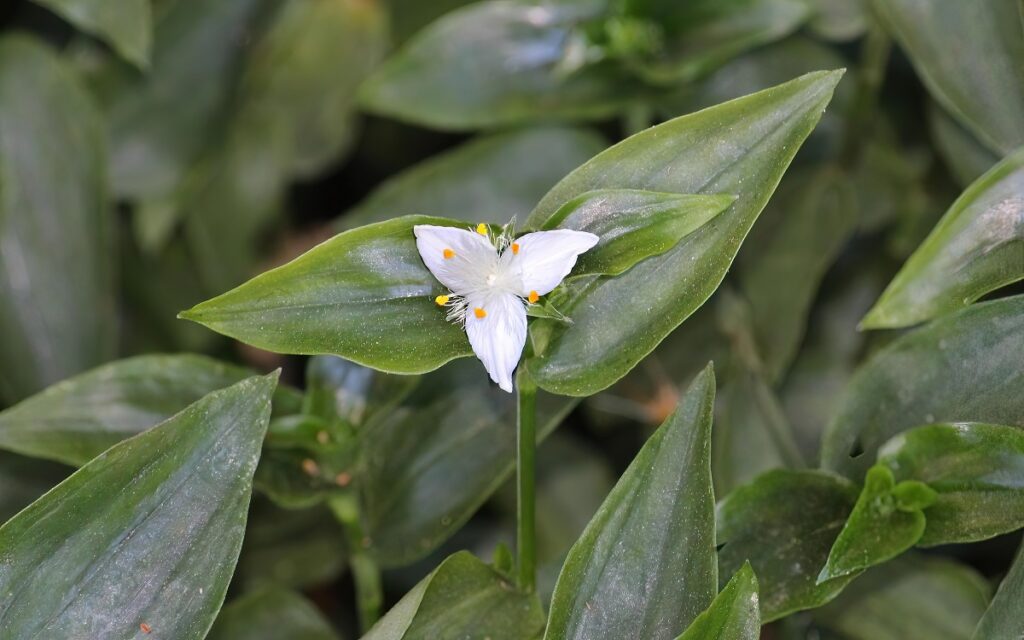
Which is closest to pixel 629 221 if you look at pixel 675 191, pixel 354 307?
pixel 675 191

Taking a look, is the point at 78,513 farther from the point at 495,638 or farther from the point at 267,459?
the point at 495,638

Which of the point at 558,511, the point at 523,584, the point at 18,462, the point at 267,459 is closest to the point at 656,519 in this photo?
the point at 523,584

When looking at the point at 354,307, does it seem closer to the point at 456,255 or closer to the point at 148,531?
the point at 456,255

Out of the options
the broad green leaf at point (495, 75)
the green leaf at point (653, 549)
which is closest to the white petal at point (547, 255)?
the green leaf at point (653, 549)

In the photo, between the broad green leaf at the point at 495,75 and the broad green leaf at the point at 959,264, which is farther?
the broad green leaf at the point at 495,75

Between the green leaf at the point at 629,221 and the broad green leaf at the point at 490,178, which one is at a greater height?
the green leaf at the point at 629,221

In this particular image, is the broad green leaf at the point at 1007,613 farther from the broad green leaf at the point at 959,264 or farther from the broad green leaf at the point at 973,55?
the broad green leaf at the point at 973,55

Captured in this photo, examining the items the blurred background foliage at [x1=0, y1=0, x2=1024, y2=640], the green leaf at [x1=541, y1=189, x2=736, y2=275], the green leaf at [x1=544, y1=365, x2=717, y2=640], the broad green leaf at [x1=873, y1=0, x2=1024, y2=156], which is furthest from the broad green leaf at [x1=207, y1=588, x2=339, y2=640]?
the broad green leaf at [x1=873, y1=0, x2=1024, y2=156]

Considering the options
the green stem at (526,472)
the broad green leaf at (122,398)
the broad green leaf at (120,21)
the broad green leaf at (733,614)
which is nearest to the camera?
the broad green leaf at (733,614)
